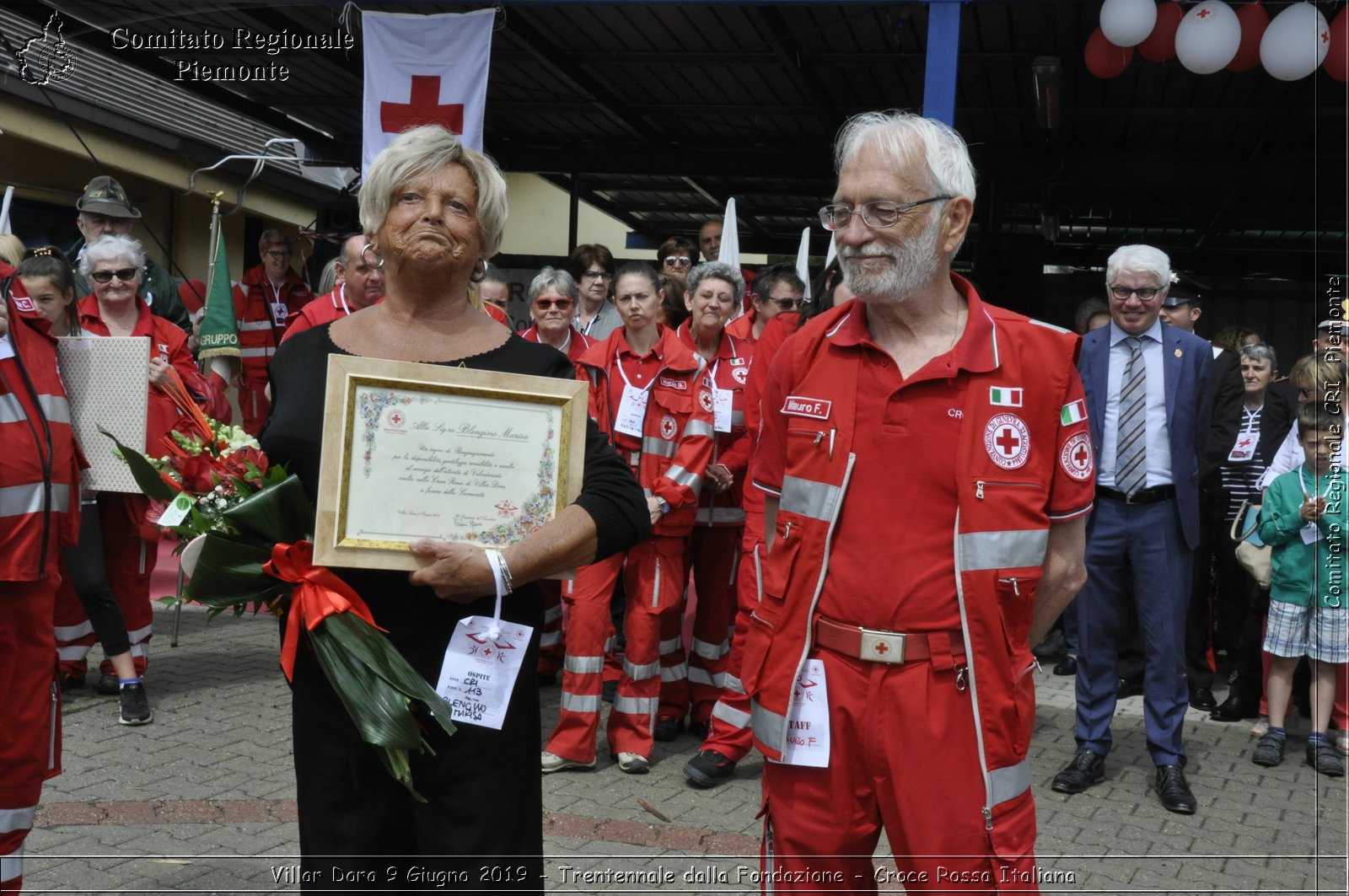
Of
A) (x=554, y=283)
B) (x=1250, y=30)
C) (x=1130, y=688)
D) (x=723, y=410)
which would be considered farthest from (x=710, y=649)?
(x=1250, y=30)

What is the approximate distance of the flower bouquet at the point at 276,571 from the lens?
2.60 m

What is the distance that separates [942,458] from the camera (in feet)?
9.43

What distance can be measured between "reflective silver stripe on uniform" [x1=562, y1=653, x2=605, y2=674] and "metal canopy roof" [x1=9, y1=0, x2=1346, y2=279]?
14.2 feet

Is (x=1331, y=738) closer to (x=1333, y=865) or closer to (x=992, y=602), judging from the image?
(x=1333, y=865)

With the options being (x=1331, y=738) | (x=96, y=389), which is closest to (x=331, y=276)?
(x=96, y=389)

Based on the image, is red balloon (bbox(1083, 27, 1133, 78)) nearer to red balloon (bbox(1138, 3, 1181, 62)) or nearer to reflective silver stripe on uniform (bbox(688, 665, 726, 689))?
red balloon (bbox(1138, 3, 1181, 62))

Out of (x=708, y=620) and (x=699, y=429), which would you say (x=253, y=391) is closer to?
(x=708, y=620)

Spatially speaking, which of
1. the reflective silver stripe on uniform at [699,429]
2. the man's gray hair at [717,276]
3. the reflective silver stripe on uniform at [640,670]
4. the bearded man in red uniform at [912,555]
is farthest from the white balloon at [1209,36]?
the bearded man in red uniform at [912,555]

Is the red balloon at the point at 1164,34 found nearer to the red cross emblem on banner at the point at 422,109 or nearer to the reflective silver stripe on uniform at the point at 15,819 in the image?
the red cross emblem on banner at the point at 422,109

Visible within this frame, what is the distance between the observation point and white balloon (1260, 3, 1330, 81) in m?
8.34

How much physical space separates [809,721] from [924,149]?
131 cm

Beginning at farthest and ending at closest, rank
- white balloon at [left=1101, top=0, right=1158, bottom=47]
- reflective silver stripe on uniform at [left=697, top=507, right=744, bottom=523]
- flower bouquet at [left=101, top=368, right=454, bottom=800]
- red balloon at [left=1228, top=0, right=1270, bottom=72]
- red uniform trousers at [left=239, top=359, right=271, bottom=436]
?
red uniform trousers at [left=239, top=359, right=271, bottom=436], red balloon at [left=1228, top=0, right=1270, bottom=72], white balloon at [left=1101, top=0, right=1158, bottom=47], reflective silver stripe on uniform at [left=697, top=507, right=744, bottom=523], flower bouquet at [left=101, top=368, right=454, bottom=800]

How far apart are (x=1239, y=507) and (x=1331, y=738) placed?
1642 millimetres

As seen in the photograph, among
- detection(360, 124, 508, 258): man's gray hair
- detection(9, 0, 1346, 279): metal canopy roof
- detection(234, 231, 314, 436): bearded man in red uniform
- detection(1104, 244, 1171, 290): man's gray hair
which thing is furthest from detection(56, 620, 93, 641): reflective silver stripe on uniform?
detection(1104, 244, 1171, 290): man's gray hair
